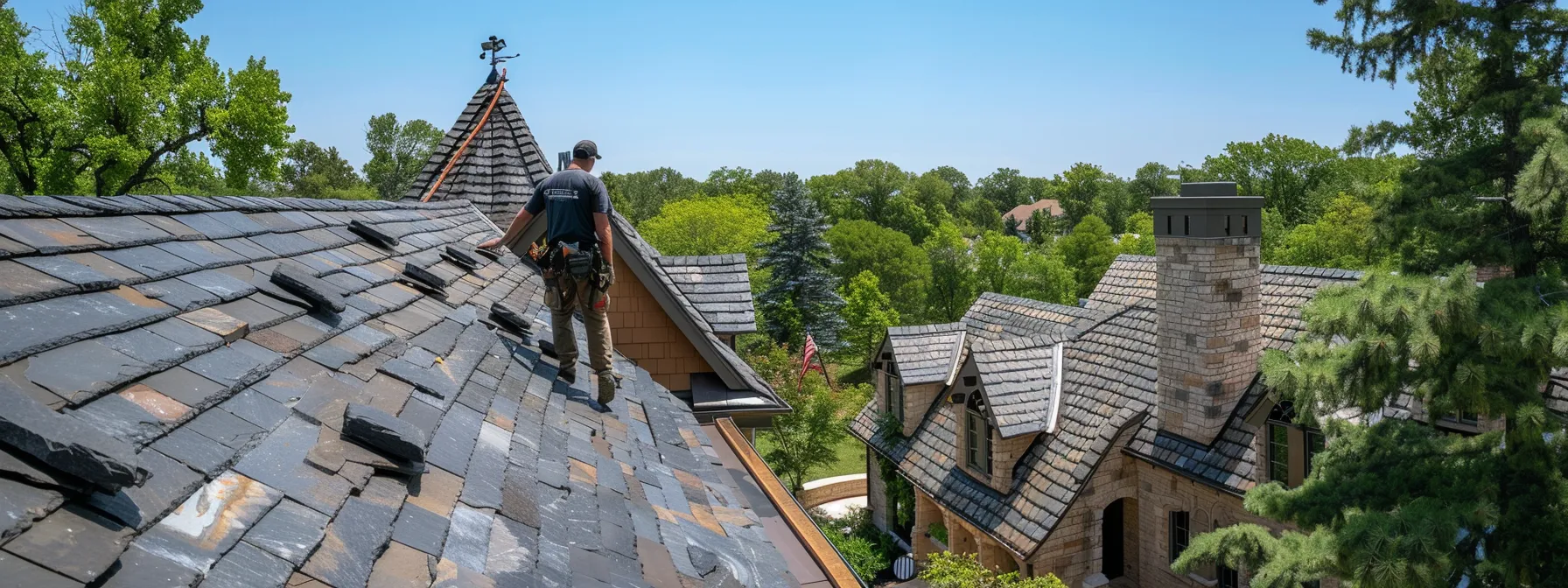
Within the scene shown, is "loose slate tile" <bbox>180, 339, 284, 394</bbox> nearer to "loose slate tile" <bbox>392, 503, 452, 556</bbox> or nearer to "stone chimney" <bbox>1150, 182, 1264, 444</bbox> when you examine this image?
"loose slate tile" <bbox>392, 503, 452, 556</bbox>

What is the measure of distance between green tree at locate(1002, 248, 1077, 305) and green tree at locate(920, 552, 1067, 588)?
107 ft

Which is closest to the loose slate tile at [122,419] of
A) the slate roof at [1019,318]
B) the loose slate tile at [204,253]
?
the loose slate tile at [204,253]

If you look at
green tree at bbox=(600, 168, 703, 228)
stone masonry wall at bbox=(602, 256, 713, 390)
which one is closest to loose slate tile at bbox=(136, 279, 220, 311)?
stone masonry wall at bbox=(602, 256, 713, 390)

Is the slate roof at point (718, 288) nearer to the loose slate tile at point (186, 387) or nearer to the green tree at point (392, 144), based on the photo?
the loose slate tile at point (186, 387)

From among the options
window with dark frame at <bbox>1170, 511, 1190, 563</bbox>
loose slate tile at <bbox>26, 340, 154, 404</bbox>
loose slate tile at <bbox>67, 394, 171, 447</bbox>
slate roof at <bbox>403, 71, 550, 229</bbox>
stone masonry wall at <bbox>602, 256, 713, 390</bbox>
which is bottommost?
window with dark frame at <bbox>1170, 511, 1190, 563</bbox>

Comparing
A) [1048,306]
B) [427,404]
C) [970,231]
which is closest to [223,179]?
[1048,306]

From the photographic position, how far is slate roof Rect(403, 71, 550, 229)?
1402cm

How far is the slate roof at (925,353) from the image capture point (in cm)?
2081

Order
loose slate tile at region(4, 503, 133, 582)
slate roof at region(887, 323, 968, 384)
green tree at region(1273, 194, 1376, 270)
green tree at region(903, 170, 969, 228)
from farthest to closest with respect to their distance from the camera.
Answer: green tree at region(903, 170, 969, 228)
green tree at region(1273, 194, 1376, 270)
slate roof at region(887, 323, 968, 384)
loose slate tile at region(4, 503, 133, 582)

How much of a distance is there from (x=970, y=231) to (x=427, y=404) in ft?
285

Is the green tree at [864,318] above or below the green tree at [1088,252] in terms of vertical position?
below

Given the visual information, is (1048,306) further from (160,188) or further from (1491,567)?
(160,188)

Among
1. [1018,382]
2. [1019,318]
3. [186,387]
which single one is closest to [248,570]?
[186,387]

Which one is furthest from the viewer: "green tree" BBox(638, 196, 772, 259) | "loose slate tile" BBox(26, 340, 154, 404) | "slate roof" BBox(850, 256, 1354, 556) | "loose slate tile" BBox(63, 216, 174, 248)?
"green tree" BBox(638, 196, 772, 259)
